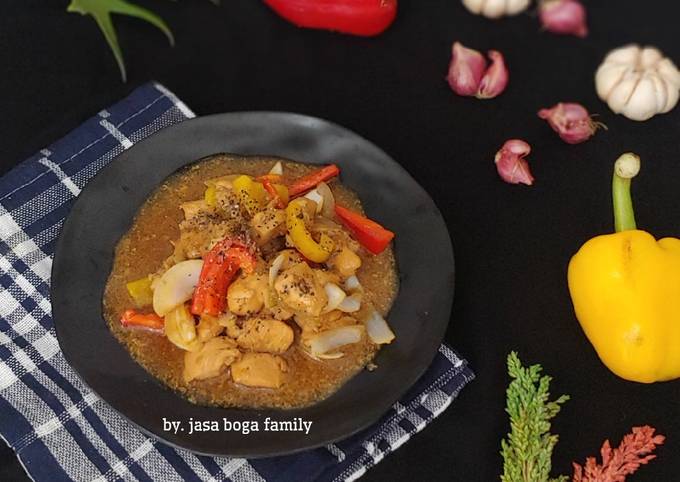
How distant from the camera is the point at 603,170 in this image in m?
3.36

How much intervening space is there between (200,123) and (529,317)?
140 centimetres

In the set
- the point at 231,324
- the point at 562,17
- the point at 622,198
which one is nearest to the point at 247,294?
the point at 231,324

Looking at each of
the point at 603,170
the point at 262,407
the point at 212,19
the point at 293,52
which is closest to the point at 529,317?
the point at 603,170

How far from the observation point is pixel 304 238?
256cm

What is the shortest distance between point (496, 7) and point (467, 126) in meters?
0.70

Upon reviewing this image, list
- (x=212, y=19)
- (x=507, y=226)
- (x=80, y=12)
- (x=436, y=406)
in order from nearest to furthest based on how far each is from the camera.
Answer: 1. (x=436, y=406)
2. (x=507, y=226)
3. (x=80, y=12)
4. (x=212, y=19)

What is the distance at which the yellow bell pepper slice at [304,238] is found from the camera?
8.43 ft

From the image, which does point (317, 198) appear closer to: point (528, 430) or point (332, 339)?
point (332, 339)

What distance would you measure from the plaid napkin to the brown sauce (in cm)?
21

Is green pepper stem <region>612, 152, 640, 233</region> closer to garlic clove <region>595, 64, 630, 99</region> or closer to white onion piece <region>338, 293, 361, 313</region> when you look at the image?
garlic clove <region>595, 64, 630, 99</region>

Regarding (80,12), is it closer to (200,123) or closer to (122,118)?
(122,118)

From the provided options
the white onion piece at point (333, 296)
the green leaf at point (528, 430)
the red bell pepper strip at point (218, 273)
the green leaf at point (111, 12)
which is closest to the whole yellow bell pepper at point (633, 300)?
the green leaf at point (528, 430)

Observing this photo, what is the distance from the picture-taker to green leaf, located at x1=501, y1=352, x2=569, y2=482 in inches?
97.3

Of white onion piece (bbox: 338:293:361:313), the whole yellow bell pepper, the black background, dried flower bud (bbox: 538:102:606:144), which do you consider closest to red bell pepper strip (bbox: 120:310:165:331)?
white onion piece (bbox: 338:293:361:313)
